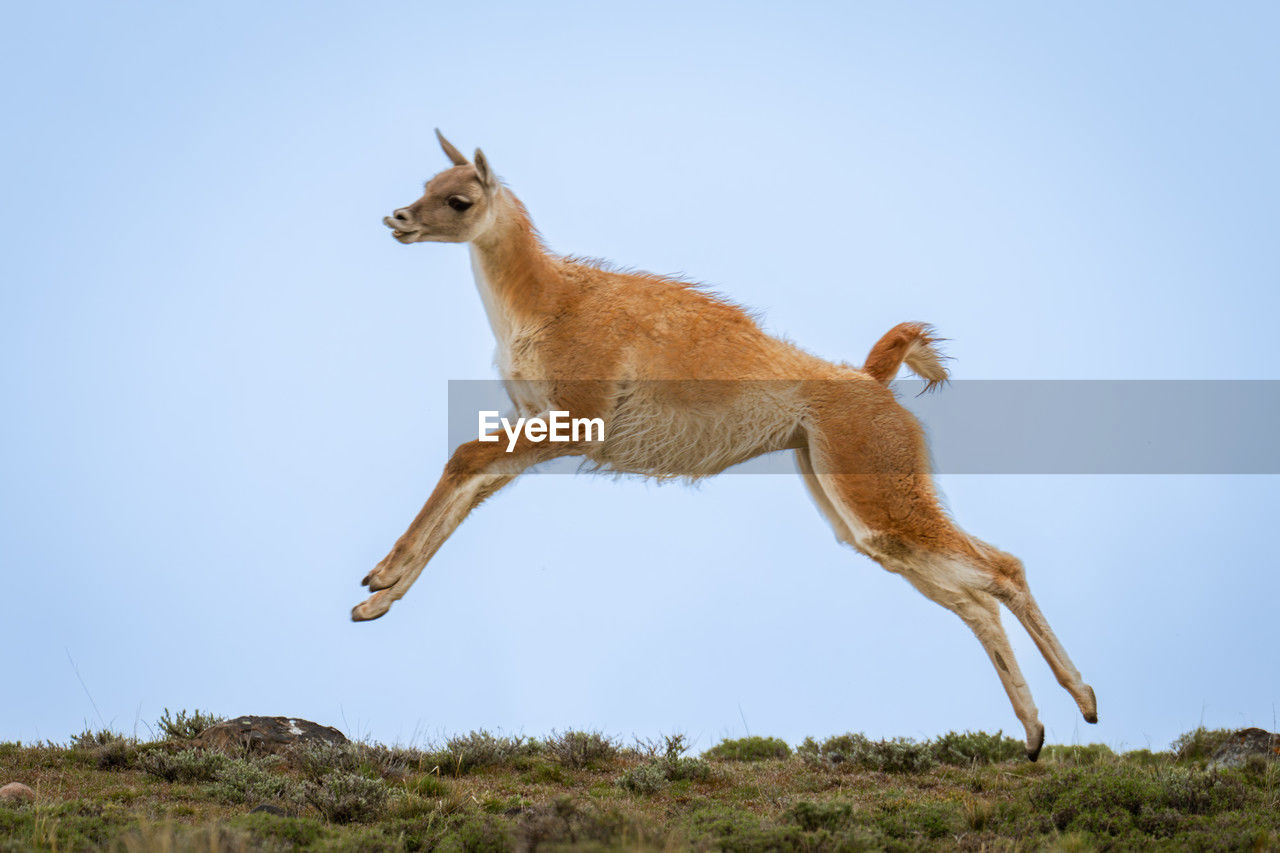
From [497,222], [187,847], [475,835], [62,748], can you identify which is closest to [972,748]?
[475,835]

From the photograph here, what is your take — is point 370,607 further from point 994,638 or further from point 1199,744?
point 1199,744

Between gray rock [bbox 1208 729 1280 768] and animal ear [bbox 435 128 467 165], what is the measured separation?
8.76 m

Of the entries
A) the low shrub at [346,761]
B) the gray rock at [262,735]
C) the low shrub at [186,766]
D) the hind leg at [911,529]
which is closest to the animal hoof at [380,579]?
the low shrub at [346,761]

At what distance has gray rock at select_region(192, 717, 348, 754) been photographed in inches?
430

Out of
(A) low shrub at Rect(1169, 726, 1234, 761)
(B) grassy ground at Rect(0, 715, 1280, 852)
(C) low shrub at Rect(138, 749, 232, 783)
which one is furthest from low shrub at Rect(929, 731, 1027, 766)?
(C) low shrub at Rect(138, 749, 232, 783)

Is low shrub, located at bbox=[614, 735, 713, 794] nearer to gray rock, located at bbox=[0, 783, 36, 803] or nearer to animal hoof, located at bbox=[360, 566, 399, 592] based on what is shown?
animal hoof, located at bbox=[360, 566, 399, 592]

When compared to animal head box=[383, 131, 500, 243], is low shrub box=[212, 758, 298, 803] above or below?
below

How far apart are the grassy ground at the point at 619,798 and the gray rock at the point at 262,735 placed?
25cm

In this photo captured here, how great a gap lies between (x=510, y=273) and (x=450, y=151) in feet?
3.92

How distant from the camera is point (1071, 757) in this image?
12.3 meters

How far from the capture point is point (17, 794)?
9078 mm

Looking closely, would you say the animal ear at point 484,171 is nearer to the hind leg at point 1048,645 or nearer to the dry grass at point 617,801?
the dry grass at point 617,801

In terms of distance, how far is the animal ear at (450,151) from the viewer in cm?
991

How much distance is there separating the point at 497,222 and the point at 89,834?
5.37 meters
